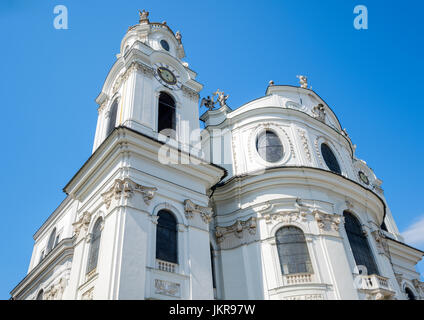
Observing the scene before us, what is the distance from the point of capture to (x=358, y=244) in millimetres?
20406

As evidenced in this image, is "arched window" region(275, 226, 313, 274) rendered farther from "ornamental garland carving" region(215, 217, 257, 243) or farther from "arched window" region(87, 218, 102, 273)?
"arched window" region(87, 218, 102, 273)

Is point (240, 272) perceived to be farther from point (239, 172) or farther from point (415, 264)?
point (415, 264)

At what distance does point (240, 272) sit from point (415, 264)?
18291mm

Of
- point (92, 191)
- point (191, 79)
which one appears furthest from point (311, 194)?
point (92, 191)

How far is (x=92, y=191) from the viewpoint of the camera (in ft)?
59.7

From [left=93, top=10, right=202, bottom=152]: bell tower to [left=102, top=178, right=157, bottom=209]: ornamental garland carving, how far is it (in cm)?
321

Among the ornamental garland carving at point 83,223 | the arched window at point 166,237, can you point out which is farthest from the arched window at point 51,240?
the arched window at point 166,237

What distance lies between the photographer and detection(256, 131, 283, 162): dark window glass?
72.5 feet

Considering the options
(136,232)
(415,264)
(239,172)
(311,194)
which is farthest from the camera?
(415,264)

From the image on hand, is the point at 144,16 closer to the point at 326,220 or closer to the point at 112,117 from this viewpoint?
the point at 112,117

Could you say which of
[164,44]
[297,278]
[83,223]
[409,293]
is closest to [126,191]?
[83,223]

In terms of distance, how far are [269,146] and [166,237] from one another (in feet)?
30.9

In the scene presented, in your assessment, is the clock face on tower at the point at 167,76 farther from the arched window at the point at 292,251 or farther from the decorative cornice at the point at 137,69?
the arched window at the point at 292,251
